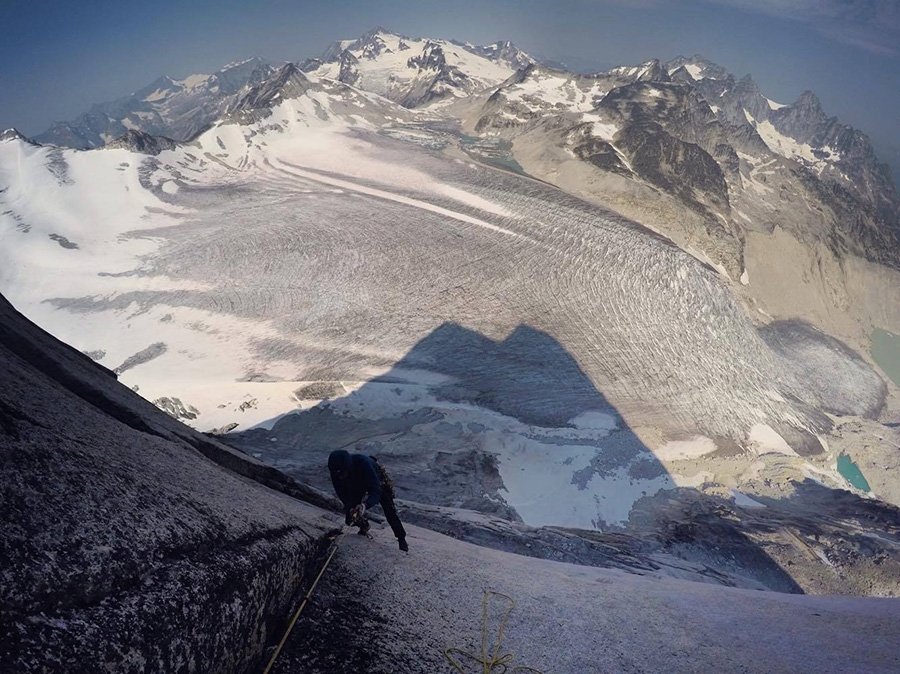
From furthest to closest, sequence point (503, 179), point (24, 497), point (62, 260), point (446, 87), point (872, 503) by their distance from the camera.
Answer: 1. point (446, 87)
2. point (503, 179)
3. point (62, 260)
4. point (872, 503)
5. point (24, 497)

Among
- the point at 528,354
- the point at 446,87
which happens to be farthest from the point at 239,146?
the point at 446,87

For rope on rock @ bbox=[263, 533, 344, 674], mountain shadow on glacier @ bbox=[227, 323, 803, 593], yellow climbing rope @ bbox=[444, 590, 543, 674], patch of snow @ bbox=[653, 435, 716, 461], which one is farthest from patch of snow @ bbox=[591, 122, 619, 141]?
yellow climbing rope @ bbox=[444, 590, 543, 674]

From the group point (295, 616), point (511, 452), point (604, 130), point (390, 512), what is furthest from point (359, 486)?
point (604, 130)

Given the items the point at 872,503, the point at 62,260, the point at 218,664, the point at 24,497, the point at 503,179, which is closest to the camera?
the point at 24,497

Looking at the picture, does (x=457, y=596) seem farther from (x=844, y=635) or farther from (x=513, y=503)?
(x=513, y=503)

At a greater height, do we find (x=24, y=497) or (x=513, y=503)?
(x=24, y=497)

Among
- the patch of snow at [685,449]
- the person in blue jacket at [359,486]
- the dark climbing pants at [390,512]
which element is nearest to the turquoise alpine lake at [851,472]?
the patch of snow at [685,449]

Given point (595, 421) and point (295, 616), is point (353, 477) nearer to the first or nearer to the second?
point (295, 616)

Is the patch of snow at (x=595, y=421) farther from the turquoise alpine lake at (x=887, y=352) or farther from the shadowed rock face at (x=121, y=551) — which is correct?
the turquoise alpine lake at (x=887, y=352)
